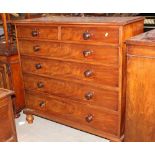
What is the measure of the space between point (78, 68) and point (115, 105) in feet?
1.45

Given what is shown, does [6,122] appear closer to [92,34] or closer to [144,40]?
[92,34]

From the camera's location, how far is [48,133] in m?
2.42

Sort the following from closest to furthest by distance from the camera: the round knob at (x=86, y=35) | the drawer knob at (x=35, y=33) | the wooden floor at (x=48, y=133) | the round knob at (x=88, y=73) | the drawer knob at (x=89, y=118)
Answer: the round knob at (x=86, y=35)
the round knob at (x=88, y=73)
the drawer knob at (x=89, y=118)
the drawer knob at (x=35, y=33)
the wooden floor at (x=48, y=133)

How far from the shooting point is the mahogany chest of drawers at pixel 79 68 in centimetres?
175

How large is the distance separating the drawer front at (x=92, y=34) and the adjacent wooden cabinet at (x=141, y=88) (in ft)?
0.51

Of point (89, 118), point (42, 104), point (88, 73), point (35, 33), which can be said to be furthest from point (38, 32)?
point (89, 118)

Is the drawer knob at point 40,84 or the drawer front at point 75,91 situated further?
the drawer knob at point 40,84

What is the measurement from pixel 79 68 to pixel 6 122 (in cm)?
78

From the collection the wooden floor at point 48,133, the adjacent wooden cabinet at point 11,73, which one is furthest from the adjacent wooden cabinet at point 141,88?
the adjacent wooden cabinet at point 11,73

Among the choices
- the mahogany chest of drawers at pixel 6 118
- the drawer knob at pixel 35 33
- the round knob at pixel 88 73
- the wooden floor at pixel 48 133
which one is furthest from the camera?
the wooden floor at pixel 48 133

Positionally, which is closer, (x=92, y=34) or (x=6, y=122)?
(x=6, y=122)

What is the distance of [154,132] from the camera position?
5.45 feet

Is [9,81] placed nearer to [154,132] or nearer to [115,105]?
[115,105]

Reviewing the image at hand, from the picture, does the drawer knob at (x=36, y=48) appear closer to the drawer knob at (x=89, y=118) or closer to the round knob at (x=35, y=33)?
the round knob at (x=35, y=33)
